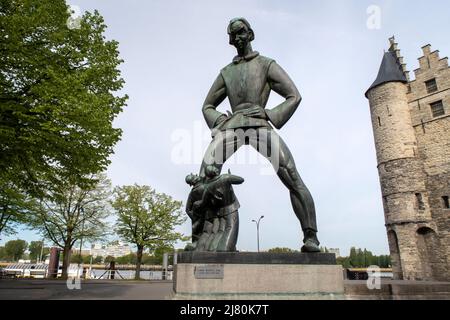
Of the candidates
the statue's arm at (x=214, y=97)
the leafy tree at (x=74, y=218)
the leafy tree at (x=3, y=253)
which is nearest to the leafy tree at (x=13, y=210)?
the leafy tree at (x=74, y=218)

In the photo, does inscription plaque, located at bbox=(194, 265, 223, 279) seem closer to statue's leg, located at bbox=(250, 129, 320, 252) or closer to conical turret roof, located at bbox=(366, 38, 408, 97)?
statue's leg, located at bbox=(250, 129, 320, 252)

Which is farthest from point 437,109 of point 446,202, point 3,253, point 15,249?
point 3,253

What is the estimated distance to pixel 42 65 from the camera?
9852 mm

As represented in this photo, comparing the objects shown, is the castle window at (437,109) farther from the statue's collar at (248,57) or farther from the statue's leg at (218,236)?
the statue's leg at (218,236)

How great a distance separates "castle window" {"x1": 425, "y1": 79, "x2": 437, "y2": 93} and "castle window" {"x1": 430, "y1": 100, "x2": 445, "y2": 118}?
1.37 m

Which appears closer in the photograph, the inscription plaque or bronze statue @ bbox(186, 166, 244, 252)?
the inscription plaque

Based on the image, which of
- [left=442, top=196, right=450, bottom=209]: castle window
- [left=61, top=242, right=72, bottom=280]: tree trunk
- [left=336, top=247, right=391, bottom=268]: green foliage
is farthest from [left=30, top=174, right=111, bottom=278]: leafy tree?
[left=336, top=247, right=391, bottom=268]: green foliage

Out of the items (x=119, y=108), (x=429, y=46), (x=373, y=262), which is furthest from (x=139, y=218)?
(x=373, y=262)

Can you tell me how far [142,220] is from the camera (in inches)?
1213

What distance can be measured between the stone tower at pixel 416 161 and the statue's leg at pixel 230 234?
29.9 metres

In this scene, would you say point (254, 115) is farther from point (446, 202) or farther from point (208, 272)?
point (446, 202)

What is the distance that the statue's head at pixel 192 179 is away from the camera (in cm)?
370

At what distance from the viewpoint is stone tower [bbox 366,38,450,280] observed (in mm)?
28422

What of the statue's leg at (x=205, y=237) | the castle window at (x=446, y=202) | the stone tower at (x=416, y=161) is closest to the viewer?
the statue's leg at (x=205, y=237)
